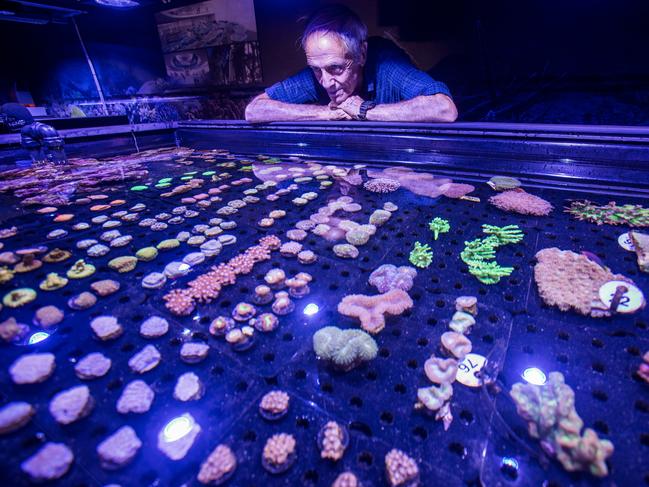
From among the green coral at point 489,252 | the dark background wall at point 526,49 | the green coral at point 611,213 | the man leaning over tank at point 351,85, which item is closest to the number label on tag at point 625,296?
the green coral at point 489,252

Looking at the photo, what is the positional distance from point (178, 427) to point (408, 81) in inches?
137

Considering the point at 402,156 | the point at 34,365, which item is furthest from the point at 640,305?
the point at 34,365

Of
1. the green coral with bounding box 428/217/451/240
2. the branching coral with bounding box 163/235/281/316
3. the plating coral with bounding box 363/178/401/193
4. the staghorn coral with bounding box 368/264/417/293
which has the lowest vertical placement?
the staghorn coral with bounding box 368/264/417/293

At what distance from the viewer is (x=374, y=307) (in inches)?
36.5

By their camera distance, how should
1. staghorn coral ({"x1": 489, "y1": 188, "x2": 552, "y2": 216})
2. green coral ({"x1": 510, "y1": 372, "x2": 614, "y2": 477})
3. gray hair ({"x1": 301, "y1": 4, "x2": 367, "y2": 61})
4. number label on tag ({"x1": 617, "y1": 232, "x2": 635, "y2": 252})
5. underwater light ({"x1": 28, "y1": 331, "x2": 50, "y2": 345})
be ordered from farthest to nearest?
1. gray hair ({"x1": 301, "y1": 4, "x2": 367, "y2": 61})
2. staghorn coral ({"x1": 489, "y1": 188, "x2": 552, "y2": 216})
3. number label on tag ({"x1": 617, "y1": 232, "x2": 635, "y2": 252})
4. underwater light ({"x1": 28, "y1": 331, "x2": 50, "y2": 345})
5. green coral ({"x1": 510, "y1": 372, "x2": 614, "y2": 477})

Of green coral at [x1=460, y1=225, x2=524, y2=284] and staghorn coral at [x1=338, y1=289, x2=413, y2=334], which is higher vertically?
green coral at [x1=460, y1=225, x2=524, y2=284]

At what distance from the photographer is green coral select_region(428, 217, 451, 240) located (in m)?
1.31

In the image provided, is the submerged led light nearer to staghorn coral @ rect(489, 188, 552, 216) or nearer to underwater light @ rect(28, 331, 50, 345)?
underwater light @ rect(28, 331, 50, 345)

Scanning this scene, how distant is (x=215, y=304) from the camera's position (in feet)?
→ 3.23

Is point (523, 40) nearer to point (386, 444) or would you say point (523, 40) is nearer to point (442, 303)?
point (442, 303)

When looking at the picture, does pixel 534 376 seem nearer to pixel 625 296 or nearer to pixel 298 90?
pixel 625 296

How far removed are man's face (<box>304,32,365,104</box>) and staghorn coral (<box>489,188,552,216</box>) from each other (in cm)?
222

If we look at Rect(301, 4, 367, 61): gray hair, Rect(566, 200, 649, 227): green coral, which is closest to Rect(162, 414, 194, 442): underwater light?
Rect(566, 200, 649, 227): green coral

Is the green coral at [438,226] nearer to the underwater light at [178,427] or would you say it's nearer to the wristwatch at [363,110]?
the underwater light at [178,427]
